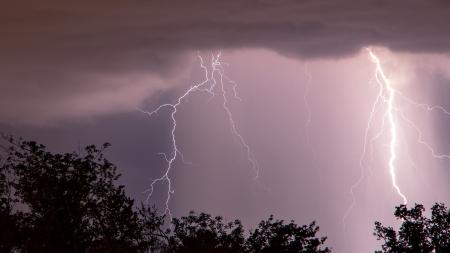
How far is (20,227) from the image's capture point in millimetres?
30859

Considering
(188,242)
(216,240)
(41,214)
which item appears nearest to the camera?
(41,214)

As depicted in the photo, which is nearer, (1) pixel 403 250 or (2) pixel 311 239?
(1) pixel 403 250

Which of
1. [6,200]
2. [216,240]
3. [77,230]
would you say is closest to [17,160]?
[6,200]

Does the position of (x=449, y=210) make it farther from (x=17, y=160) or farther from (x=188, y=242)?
(x=17, y=160)

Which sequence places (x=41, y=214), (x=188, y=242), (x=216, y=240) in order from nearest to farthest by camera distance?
(x=41, y=214)
(x=188, y=242)
(x=216, y=240)

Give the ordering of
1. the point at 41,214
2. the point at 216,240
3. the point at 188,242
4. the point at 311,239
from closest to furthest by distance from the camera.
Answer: the point at 41,214 < the point at 188,242 < the point at 216,240 < the point at 311,239

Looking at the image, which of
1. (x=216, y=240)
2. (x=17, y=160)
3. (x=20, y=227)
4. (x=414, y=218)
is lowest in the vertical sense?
(x=20, y=227)

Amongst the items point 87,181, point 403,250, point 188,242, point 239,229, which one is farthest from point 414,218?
point 87,181

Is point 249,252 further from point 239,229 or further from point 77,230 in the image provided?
point 77,230

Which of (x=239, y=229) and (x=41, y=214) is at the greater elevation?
(x=239, y=229)

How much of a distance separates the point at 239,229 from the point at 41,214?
1270cm

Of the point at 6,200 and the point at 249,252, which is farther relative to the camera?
the point at 249,252

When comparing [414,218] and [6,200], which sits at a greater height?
[414,218]

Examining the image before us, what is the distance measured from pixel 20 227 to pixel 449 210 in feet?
70.3
